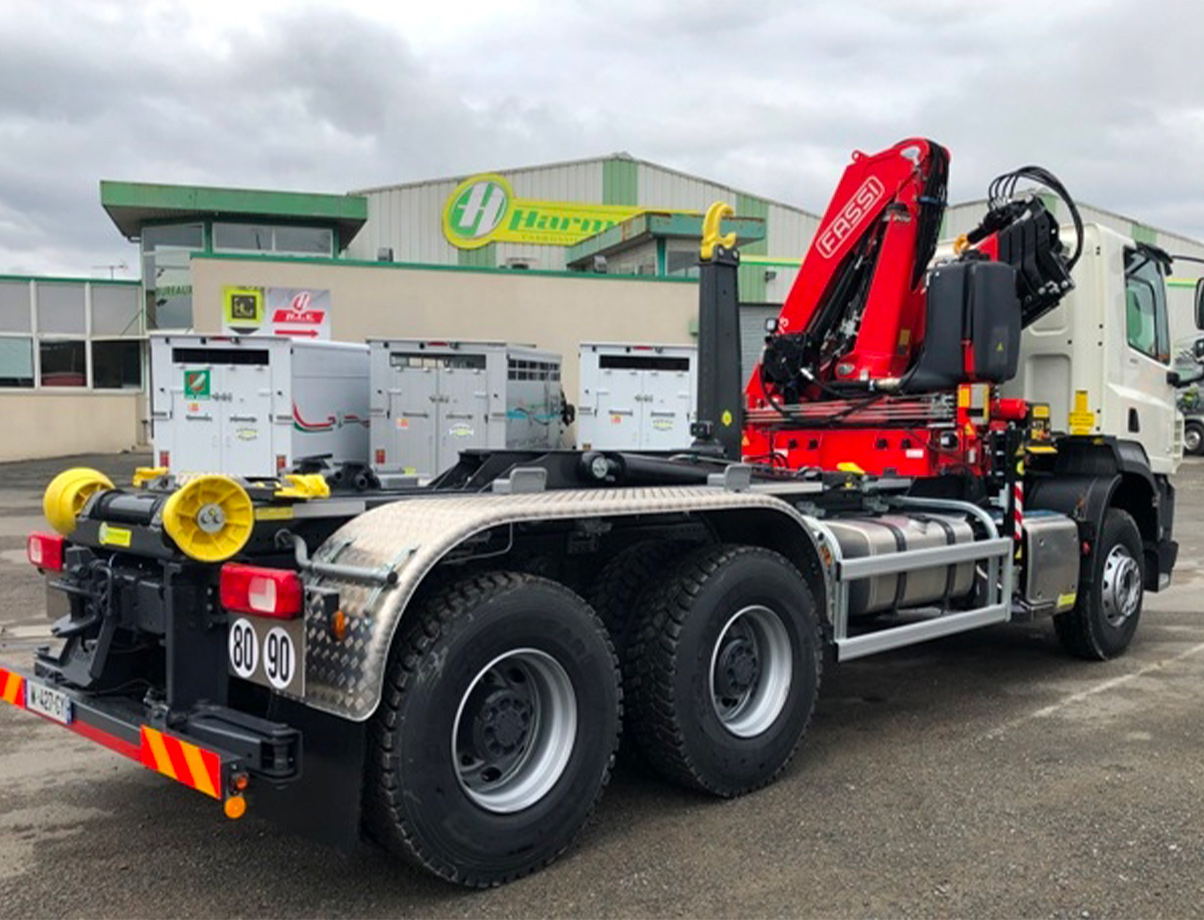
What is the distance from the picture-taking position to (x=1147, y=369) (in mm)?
7543

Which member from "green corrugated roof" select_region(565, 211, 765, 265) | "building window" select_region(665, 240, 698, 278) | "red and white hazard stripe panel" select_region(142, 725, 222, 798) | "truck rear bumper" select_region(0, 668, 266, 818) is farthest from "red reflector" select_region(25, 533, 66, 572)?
"building window" select_region(665, 240, 698, 278)

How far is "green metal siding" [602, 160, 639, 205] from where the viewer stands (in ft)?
117

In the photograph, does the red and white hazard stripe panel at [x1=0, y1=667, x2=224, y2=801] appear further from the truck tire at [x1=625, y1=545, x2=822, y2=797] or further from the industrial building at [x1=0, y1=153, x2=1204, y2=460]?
the industrial building at [x1=0, y1=153, x2=1204, y2=460]

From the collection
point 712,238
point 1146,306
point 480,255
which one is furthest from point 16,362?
point 1146,306

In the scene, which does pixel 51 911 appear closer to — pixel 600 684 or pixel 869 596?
pixel 600 684

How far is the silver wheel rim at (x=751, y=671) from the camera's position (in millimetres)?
4625

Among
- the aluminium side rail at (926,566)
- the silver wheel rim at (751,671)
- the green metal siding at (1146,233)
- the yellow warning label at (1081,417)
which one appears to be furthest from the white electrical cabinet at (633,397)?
the green metal siding at (1146,233)

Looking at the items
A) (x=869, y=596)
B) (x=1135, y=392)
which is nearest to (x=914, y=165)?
(x=1135, y=392)

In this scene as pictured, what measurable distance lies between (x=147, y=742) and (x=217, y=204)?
27.9 metres

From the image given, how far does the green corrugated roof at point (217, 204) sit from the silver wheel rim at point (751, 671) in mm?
27284

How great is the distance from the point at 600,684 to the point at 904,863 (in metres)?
1.30

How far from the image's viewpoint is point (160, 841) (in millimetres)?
4164

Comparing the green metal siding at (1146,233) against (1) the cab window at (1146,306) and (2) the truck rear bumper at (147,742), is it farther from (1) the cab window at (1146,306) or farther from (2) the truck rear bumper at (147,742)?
(2) the truck rear bumper at (147,742)

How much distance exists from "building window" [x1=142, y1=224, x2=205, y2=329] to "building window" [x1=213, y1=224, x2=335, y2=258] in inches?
24.2
